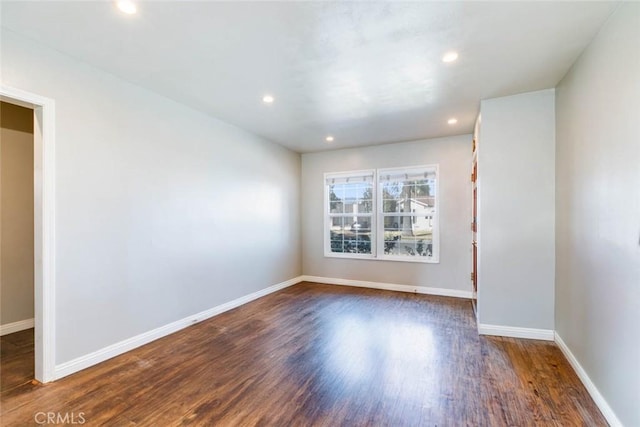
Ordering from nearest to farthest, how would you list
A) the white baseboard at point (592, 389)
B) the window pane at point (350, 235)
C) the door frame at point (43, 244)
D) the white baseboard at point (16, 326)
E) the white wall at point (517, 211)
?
the white baseboard at point (592, 389) → the door frame at point (43, 244) → the white wall at point (517, 211) → the white baseboard at point (16, 326) → the window pane at point (350, 235)

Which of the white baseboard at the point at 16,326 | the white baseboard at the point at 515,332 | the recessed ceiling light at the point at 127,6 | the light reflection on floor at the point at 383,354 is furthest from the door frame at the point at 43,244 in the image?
the white baseboard at the point at 515,332

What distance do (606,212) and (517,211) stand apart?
120 cm

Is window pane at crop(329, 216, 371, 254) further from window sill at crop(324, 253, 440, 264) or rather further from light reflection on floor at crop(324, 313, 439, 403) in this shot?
light reflection on floor at crop(324, 313, 439, 403)

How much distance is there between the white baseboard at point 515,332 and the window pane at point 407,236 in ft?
6.29

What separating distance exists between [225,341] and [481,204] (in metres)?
3.31

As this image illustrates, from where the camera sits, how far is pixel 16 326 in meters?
3.38

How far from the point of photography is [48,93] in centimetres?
237

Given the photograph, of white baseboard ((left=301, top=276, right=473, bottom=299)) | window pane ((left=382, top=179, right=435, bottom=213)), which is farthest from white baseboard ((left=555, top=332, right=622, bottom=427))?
window pane ((left=382, top=179, right=435, bottom=213))

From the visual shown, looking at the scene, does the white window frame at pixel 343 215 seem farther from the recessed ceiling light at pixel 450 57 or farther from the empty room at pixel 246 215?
the recessed ceiling light at pixel 450 57

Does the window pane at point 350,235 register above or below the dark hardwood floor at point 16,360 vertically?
above

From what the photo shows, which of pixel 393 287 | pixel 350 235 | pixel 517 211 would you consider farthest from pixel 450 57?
pixel 393 287

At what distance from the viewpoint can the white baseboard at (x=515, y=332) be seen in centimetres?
313

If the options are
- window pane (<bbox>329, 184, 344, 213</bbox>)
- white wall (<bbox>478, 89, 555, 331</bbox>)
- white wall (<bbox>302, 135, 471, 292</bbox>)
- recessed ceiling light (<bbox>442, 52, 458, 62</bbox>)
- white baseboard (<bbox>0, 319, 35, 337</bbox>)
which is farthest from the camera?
window pane (<bbox>329, 184, 344, 213</bbox>)

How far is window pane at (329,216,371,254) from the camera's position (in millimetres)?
5699
